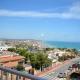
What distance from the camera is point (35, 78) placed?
2039 millimetres

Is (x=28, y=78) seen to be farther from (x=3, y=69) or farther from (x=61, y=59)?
(x=61, y=59)

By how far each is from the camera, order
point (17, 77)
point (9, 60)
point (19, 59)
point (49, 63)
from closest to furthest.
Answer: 1. point (17, 77)
2. point (9, 60)
3. point (19, 59)
4. point (49, 63)

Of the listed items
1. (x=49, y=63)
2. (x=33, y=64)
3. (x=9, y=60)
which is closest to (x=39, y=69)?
(x=33, y=64)

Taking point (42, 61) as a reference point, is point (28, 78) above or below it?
above

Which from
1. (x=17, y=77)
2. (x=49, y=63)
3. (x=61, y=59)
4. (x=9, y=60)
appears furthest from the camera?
(x=61, y=59)

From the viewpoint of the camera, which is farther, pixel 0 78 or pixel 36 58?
pixel 36 58

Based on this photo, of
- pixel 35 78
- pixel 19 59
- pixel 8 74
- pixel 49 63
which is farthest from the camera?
pixel 49 63

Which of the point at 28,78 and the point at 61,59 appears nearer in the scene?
the point at 28,78

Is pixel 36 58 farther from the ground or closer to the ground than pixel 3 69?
closer to the ground

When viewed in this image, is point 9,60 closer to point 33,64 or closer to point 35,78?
point 33,64

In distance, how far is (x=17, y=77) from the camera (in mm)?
2402

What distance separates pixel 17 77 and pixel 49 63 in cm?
2912

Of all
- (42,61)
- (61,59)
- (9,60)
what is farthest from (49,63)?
(61,59)

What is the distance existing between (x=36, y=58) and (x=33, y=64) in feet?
3.85
